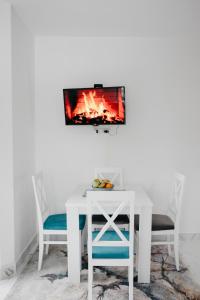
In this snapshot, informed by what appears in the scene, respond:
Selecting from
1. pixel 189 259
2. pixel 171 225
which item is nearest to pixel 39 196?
pixel 171 225

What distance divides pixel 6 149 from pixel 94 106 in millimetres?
1223

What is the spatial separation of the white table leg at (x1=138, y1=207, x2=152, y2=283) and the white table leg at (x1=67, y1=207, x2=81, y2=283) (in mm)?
609

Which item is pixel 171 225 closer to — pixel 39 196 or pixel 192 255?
pixel 192 255

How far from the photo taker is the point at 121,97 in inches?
130

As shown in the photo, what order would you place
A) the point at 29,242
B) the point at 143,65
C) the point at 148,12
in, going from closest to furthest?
the point at 148,12 → the point at 29,242 → the point at 143,65

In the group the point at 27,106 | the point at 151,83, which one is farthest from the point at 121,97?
the point at 27,106

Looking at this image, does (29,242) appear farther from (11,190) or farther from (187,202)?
(187,202)

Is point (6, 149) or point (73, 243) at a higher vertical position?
point (6, 149)

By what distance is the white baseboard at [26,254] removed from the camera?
287 cm

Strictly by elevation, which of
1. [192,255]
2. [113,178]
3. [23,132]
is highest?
[23,132]

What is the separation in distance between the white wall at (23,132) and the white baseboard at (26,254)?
5 centimetres

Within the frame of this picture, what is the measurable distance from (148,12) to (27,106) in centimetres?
178

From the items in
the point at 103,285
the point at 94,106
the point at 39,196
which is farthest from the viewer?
the point at 94,106

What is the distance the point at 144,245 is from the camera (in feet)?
8.55
